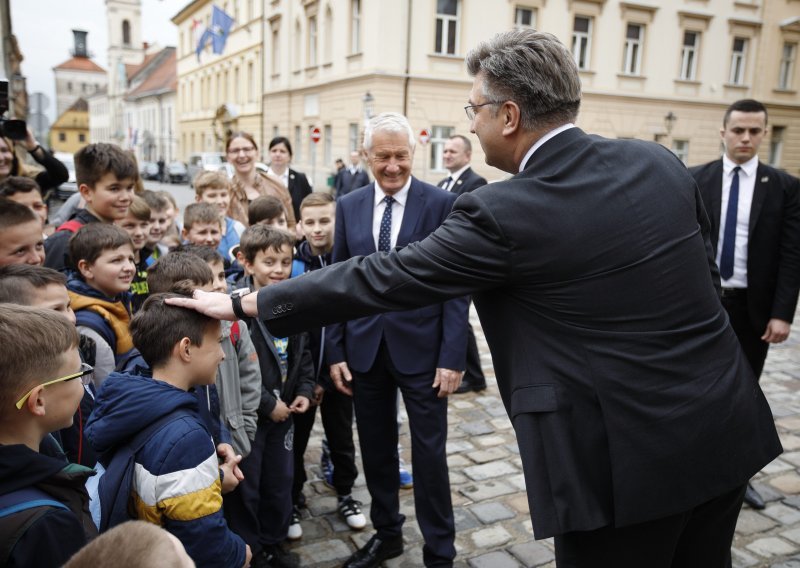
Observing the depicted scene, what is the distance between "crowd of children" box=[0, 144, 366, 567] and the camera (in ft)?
5.35

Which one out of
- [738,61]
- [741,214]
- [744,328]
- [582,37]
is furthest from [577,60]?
[744,328]

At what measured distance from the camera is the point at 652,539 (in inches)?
76.8

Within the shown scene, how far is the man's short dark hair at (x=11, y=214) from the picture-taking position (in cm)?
307

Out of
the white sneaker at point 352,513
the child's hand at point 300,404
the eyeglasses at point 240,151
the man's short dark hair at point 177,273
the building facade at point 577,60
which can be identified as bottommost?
the white sneaker at point 352,513

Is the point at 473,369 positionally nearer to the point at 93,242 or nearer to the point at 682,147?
the point at 93,242

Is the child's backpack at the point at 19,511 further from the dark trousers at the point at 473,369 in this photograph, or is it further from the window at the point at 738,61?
the window at the point at 738,61

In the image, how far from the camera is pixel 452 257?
74.1 inches

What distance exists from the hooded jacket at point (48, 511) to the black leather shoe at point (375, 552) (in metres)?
1.76

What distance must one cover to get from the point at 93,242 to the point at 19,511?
71.8 inches

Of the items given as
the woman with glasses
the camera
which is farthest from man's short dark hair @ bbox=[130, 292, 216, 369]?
the camera

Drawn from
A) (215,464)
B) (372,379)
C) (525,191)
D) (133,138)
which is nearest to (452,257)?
(525,191)

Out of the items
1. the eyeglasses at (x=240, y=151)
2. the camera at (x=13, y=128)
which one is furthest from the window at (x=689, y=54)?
the camera at (x=13, y=128)

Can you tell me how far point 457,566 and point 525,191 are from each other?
217 centimetres

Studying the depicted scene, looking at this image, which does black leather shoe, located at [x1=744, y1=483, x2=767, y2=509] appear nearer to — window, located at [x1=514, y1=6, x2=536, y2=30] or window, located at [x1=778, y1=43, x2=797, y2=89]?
window, located at [x1=514, y1=6, x2=536, y2=30]
